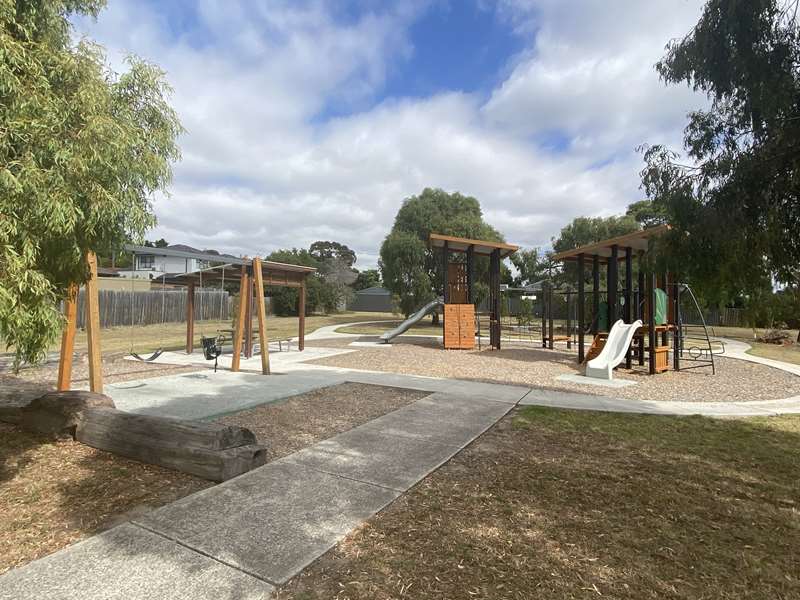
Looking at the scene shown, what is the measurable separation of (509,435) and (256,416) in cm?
321

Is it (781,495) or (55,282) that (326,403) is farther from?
(781,495)

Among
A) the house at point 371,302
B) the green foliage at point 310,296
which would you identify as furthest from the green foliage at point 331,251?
the green foliage at point 310,296

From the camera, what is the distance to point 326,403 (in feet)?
22.1

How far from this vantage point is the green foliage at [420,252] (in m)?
25.4

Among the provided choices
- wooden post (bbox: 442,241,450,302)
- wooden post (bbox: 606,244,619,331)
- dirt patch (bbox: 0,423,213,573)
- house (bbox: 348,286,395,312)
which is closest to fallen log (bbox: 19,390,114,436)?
dirt patch (bbox: 0,423,213,573)

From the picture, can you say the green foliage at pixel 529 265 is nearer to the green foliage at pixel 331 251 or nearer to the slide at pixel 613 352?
the slide at pixel 613 352

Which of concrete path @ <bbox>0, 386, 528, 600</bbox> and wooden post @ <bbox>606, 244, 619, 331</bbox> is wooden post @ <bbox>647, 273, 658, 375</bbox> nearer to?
wooden post @ <bbox>606, 244, 619, 331</bbox>

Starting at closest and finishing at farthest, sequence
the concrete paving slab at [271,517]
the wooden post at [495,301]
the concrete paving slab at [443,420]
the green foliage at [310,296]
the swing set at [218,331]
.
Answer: the concrete paving slab at [271,517] < the concrete paving slab at [443,420] < the swing set at [218,331] < the wooden post at [495,301] < the green foliage at [310,296]

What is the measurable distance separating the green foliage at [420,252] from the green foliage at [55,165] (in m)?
21.7

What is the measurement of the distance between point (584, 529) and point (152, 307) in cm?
2595

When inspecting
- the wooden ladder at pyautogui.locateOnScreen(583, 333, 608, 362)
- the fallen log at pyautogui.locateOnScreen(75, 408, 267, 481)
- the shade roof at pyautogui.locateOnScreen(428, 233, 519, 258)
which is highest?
the shade roof at pyautogui.locateOnScreen(428, 233, 519, 258)

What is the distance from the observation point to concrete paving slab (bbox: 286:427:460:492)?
380cm

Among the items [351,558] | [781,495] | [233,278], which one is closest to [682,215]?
[781,495]

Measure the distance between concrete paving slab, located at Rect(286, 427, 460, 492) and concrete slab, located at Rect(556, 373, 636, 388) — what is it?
5.35m
